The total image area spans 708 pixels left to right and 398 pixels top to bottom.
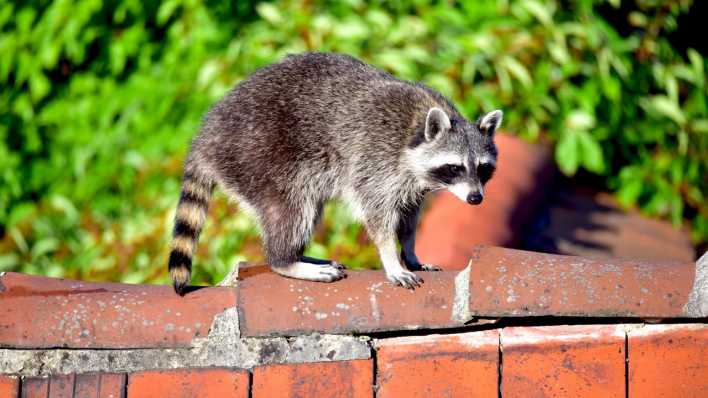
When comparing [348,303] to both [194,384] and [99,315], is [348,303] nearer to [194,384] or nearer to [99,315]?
[194,384]

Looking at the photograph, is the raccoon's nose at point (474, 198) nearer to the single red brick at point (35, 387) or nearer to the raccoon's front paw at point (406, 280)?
the raccoon's front paw at point (406, 280)

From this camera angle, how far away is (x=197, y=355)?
204 centimetres

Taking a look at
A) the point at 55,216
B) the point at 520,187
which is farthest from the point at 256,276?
the point at 55,216

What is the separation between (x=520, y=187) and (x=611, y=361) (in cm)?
220

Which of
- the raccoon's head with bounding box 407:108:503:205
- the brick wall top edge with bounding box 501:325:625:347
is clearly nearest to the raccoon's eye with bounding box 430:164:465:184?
the raccoon's head with bounding box 407:108:503:205

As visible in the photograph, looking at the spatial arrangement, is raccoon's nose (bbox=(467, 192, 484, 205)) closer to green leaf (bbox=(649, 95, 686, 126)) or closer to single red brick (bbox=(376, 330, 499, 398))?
single red brick (bbox=(376, 330, 499, 398))

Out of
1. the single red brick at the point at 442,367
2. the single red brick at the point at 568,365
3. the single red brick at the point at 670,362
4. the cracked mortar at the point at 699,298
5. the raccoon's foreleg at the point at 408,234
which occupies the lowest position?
the raccoon's foreleg at the point at 408,234

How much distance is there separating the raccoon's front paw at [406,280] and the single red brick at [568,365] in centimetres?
26

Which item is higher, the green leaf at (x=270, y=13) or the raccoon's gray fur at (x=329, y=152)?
the raccoon's gray fur at (x=329, y=152)

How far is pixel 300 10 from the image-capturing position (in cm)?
543

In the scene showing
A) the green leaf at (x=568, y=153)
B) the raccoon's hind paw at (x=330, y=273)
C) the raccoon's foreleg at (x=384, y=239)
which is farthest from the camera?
the green leaf at (x=568, y=153)

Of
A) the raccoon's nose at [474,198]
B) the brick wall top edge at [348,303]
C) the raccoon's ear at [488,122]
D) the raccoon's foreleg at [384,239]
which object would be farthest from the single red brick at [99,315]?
the raccoon's ear at [488,122]

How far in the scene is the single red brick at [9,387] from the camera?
2.00 metres

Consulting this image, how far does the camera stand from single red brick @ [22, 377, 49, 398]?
202 cm
